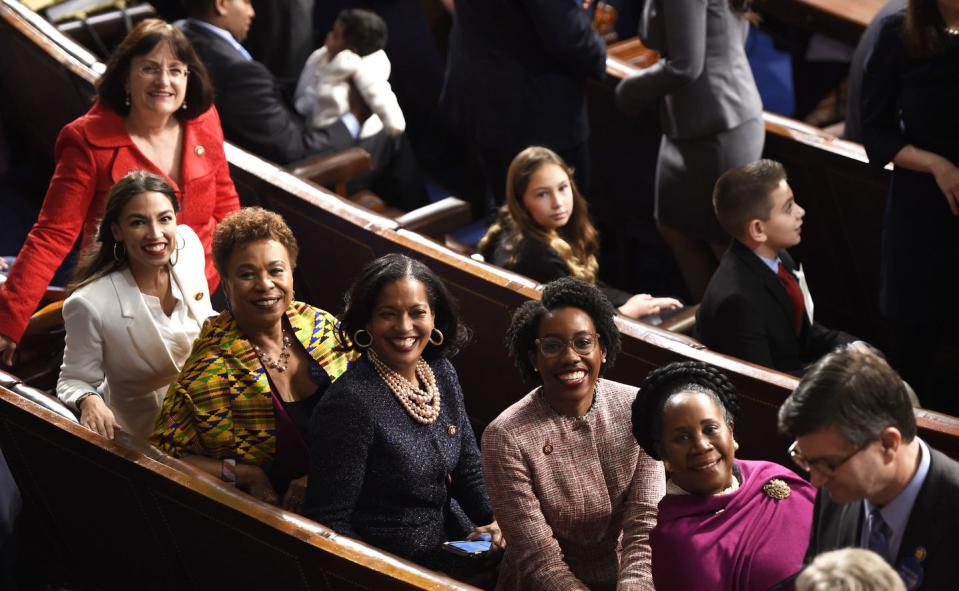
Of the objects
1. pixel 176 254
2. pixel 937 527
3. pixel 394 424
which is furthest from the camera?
pixel 176 254

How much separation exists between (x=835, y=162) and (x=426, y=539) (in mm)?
1971

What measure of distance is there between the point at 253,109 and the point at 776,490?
2.50 meters

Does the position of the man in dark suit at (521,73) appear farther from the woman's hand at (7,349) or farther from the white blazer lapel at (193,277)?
the woman's hand at (7,349)

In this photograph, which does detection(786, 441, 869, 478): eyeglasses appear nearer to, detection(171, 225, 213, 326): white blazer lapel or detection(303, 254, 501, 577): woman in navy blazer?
detection(303, 254, 501, 577): woman in navy blazer

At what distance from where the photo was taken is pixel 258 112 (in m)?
4.32

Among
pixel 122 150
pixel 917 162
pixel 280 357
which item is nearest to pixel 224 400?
pixel 280 357

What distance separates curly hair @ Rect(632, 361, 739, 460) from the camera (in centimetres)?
236

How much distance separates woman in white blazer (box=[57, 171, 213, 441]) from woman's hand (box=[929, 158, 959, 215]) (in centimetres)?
179

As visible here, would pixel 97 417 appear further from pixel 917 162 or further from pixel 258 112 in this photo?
pixel 917 162

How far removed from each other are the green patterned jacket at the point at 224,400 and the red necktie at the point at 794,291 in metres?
1.11

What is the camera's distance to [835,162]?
13.4ft

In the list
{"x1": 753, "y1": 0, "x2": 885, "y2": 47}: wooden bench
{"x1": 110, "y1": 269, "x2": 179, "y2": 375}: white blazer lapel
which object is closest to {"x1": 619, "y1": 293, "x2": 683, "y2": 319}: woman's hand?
{"x1": 110, "y1": 269, "x2": 179, "y2": 375}: white blazer lapel

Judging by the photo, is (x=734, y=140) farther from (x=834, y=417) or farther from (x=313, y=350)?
(x=834, y=417)

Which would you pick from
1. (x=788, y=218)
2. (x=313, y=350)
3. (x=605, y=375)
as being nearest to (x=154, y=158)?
(x=313, y=350)
